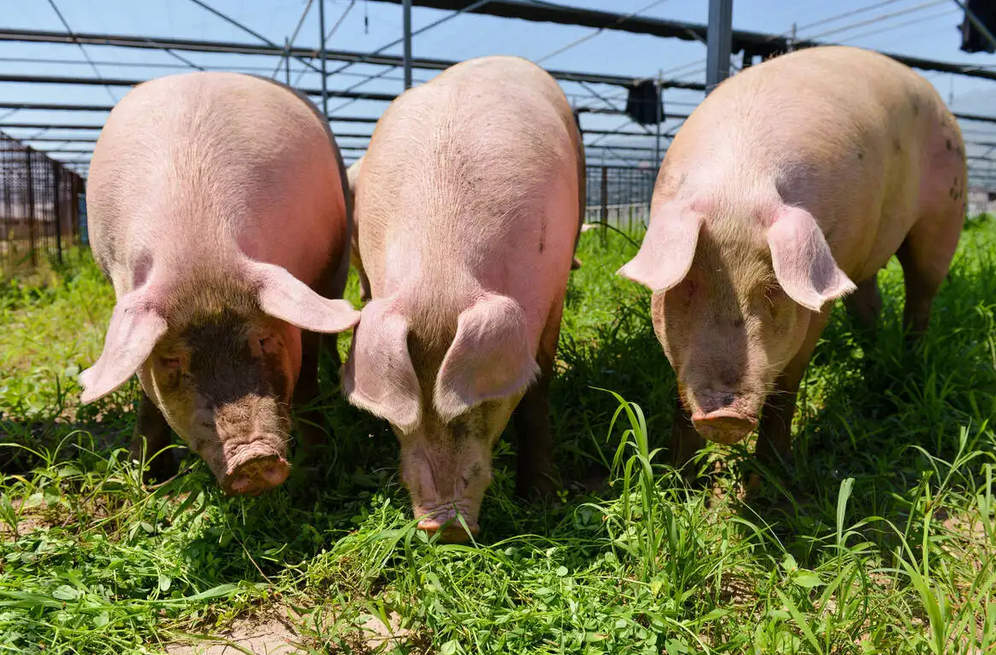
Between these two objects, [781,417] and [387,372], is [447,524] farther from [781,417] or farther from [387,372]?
[781,417]

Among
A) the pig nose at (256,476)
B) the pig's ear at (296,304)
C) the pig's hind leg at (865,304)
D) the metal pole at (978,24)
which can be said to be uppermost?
the metal pole at (978,24)

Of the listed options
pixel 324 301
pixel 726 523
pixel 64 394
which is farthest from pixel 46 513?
pixel 726 523

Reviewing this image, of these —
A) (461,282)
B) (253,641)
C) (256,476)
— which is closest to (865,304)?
(461,282)

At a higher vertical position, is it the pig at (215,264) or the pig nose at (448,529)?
the pig at (215,264)

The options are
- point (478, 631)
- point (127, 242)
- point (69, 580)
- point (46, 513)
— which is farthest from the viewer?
point (46, 513)

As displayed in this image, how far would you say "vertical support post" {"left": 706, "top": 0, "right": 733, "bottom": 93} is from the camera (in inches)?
195

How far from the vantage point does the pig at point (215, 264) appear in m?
2.57

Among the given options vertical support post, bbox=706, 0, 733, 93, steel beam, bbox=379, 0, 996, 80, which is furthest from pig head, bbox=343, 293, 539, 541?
steel beam, bbox=379, 0, 996, 80

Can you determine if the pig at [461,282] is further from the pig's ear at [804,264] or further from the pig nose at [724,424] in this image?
the pig's ear at [804,264]

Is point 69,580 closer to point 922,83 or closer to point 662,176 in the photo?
point 662,176

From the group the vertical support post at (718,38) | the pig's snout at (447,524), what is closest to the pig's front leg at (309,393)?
the pig's snout at (447,524)

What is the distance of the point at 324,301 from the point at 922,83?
370 centimetres

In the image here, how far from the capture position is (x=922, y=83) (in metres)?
4.06

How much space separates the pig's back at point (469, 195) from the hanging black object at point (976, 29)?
9220 millimetres
